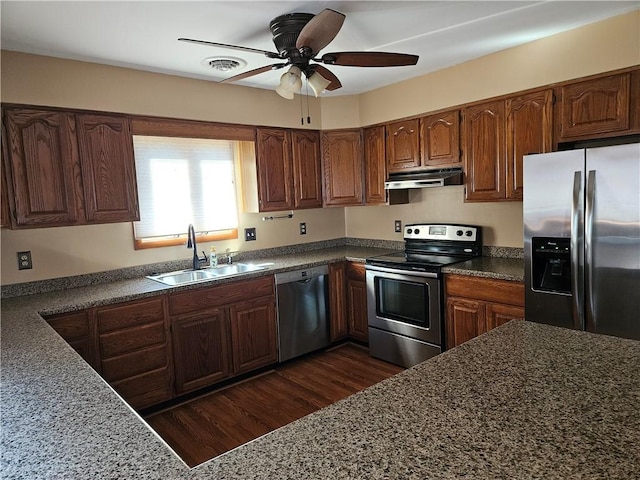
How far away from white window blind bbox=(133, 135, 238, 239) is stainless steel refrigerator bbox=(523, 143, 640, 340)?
250 centimetres

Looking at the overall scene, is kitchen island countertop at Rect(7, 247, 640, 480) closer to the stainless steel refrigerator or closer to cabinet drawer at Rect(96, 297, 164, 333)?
the stainless steel refrigerator

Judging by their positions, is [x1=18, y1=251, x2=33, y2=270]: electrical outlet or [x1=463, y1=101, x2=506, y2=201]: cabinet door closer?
[x1=18, y1=251, x2=33, y2=270]: electrical outlet

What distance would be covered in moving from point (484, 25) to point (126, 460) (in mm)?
2861

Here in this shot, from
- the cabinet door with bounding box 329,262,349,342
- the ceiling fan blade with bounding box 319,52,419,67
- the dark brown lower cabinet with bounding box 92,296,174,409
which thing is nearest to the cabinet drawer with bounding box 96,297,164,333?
the dark brown lower cabinet with bounding box 92,296,174,409

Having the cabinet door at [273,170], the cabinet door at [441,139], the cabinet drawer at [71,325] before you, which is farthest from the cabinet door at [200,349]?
the cabinet door at [441,139]

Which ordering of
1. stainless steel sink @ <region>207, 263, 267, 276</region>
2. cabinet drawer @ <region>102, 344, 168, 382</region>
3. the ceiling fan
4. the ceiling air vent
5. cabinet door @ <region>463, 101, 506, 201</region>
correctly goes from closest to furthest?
the ceiling fan → cabinet drawer @ <region>102, 344, 168, 382</region> → the ceiling air vent → cabinet door @ <region>463, 101, 506, 201</region> → stainless steel sink @ <region>207, 263, 267, 276</region>

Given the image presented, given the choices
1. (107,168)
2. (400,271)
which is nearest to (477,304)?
(400,271)

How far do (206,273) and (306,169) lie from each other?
1.40 m

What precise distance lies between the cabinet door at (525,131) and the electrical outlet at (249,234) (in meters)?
2.24

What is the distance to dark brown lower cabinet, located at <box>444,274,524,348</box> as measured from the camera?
2838 mm

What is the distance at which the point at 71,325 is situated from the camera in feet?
8.40

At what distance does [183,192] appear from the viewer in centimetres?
359

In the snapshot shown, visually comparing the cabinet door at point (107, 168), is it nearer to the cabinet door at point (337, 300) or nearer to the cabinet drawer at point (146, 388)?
the cabinet drawer at point (146, 388)

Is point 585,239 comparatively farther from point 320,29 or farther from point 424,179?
point 320,29
